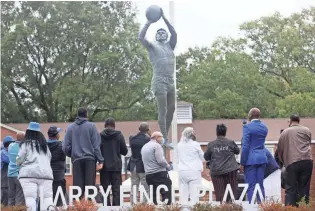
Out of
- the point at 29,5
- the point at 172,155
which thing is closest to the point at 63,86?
the point at 29,5

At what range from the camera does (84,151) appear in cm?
1023

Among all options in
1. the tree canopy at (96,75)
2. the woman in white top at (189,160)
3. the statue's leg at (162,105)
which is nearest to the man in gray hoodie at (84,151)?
the woman in white top at (189,160)

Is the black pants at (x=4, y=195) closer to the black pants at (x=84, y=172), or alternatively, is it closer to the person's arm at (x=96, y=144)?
the black pants at (x=84, y=172)

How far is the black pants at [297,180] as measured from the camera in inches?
400

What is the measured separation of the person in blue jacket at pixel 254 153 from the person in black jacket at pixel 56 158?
103 inches

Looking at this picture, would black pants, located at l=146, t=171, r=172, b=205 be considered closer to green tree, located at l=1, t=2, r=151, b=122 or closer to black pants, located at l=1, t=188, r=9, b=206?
black pants, located at l=1, t=188, r=9, b=206

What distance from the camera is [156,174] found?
35.1 ft

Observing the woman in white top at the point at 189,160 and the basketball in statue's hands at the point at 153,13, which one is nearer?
the woman in white top at the point at 189,160

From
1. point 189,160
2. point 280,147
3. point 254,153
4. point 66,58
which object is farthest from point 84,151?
point 66,58

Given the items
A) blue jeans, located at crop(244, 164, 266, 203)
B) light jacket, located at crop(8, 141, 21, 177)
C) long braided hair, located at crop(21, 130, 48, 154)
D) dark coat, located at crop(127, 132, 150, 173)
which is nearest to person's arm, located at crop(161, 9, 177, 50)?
dark coat, located at crop(127, 132, 150, 173)

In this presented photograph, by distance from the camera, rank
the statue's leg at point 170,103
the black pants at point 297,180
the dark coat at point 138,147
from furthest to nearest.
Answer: the statue's leg at point 170,103, the dark coat at point 138,147, the black pants at point 297,180

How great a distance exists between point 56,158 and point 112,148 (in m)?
0.84

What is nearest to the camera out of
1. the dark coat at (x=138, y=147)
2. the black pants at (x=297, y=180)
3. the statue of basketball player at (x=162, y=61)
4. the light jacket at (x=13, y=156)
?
the black pants at (x=297, y=180)

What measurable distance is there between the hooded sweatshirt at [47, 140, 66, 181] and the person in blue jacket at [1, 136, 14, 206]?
184 cm
